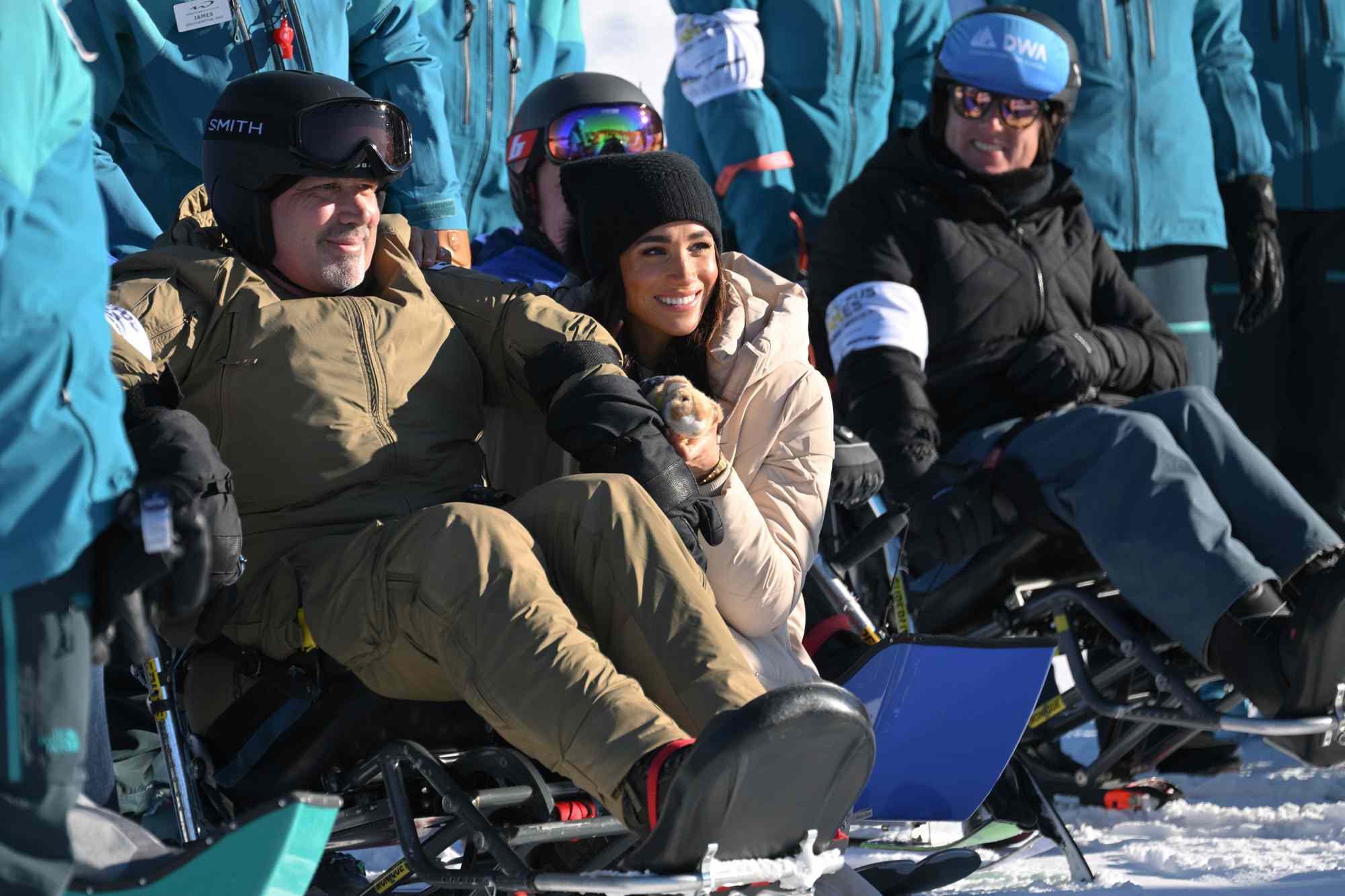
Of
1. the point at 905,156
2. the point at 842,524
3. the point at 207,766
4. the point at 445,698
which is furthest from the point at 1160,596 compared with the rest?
the point at 207,766

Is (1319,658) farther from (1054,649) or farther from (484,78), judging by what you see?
(484,78)

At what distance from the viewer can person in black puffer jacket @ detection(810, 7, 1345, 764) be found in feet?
13.5

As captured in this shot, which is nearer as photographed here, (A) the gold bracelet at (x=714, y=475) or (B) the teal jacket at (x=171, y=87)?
(A) the gold bracelet at (x=714, y=475)

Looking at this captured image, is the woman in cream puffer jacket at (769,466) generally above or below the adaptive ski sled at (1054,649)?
above

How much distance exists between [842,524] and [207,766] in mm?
1957

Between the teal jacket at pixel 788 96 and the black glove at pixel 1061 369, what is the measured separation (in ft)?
3.28

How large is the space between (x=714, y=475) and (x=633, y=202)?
763 mm

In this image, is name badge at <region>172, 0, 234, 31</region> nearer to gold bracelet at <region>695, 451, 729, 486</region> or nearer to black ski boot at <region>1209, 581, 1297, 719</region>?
gold bracelet at <region>695, 451, 729, 486</region>

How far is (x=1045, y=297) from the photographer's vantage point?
491 cm

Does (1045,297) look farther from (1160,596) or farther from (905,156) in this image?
(1160,596)

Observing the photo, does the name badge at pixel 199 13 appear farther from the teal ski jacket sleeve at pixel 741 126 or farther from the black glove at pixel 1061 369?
the black glove at pixel 1061 369

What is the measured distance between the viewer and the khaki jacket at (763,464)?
3.41 meters

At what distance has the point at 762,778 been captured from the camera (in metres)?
2.51

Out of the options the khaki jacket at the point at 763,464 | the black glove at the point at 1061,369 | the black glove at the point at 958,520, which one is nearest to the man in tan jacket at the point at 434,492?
the khaki jacket at the point at 763,464
